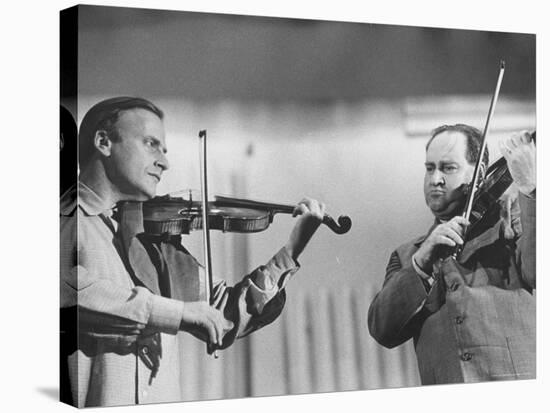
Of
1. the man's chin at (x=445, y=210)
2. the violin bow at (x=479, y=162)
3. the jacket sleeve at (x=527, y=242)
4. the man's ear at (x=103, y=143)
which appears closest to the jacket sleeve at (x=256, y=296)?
the man's ear at (x=103, y=143)

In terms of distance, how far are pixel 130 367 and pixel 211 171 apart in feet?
4.23

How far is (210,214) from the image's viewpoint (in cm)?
861

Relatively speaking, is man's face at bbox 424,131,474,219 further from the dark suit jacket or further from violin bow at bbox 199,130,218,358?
violin bow at bbox 199,130,218,358

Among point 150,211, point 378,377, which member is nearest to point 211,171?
point 150,211

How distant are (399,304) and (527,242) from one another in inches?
42.9

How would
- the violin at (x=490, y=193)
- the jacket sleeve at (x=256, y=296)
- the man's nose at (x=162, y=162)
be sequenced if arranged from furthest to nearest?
the violin at (x=490, y=193) → the jacket sleeve at (x=256, y=296) → the man's nose at (x=162, y=162)

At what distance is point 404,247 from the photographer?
924 cm

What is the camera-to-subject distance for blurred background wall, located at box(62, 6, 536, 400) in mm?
8516

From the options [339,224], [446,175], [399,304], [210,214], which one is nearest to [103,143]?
[210,214]

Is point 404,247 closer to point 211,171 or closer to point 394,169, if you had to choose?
point 394,169

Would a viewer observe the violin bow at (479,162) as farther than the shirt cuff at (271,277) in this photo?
Yes

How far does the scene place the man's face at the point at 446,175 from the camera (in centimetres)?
933

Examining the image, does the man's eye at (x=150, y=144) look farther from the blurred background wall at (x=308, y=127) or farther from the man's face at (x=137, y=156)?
the blurred background wall at (x=308, y=127)

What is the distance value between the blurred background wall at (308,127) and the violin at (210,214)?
63 millimetres
